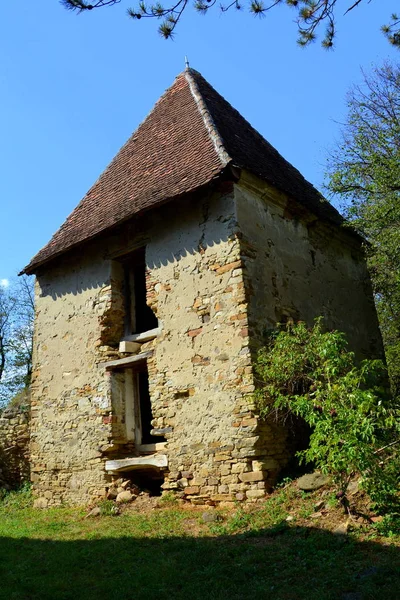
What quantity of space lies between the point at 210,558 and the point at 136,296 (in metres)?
5.96

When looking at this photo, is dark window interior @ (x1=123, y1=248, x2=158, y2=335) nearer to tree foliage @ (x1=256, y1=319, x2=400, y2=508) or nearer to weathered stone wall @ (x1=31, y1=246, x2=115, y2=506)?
weathered stone wall @ (x1=31, y1=246, x2=115, y2=506)

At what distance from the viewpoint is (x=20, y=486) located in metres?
11.7

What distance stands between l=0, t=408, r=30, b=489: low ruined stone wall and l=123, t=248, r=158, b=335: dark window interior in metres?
3.64

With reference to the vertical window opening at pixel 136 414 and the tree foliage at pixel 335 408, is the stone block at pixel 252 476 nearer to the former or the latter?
the tree foliage at pixel 335 408

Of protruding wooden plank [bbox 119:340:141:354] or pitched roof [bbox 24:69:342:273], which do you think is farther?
protruding wooden plank [bbox 119:340:141:354]

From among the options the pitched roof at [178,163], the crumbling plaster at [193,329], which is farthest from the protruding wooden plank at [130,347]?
the pitched roof at [178,163]

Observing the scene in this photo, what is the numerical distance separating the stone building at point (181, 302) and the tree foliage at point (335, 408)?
47 cm

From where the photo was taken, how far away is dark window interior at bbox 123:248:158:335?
10508 millimetres

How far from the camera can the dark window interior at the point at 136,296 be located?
10508 mm

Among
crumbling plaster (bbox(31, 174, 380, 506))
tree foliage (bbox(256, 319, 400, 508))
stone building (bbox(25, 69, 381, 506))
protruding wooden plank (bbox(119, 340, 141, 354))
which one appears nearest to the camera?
tree foliage (bbox(256, 319, 400, 508))

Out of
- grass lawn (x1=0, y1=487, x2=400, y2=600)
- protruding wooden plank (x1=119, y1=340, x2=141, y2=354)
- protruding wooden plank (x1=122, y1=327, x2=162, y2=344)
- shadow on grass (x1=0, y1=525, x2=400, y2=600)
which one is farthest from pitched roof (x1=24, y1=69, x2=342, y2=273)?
shadow on grass (x1=0, y1=525, x2=400, y2=600)

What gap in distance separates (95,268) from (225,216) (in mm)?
3271

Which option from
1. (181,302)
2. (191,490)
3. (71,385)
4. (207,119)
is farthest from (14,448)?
(207,119)

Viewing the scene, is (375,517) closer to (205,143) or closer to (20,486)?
(205,143)
